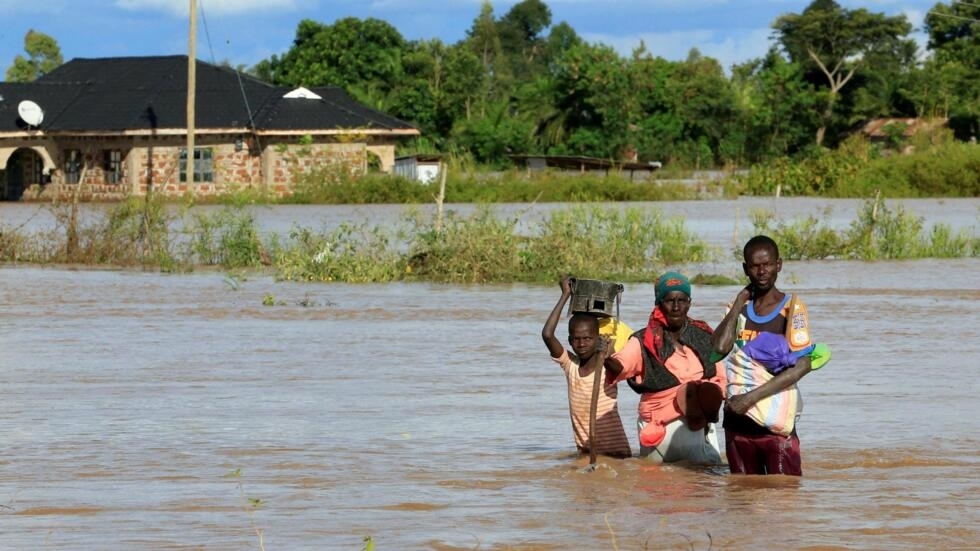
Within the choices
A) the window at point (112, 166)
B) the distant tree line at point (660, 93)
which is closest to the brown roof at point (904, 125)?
the distant tree line at point (660, 93)

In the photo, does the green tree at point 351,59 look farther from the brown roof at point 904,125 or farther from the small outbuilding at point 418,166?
the brown roof at point 904,125

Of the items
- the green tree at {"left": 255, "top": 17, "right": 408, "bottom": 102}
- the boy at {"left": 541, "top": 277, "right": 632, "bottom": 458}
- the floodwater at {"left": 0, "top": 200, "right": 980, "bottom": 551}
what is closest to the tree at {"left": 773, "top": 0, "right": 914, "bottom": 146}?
the green tree at {"left": 255, "top": 17, "right": 408, "bottom": 102}

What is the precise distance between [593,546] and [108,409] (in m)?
5.04

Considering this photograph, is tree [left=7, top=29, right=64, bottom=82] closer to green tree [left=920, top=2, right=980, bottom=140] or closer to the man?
green tree [left=920, top=2, right=980, bottom=140]

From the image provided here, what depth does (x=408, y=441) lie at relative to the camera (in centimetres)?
945

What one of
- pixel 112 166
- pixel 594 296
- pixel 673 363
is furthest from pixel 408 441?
pixel 112 166

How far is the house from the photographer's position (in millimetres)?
44062

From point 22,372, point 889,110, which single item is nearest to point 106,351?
point 22,372

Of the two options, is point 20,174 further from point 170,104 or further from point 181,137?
point 181,137

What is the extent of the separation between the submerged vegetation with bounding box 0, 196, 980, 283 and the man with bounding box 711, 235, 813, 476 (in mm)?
14361

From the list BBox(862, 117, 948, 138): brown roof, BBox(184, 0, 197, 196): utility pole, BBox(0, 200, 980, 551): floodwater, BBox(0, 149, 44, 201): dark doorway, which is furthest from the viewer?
BBox(862, 117, 948, 138): brown roof

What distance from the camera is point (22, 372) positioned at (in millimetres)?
12672

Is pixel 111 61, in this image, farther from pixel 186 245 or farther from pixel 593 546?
pixel 593 546

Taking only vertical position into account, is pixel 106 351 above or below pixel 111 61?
below
